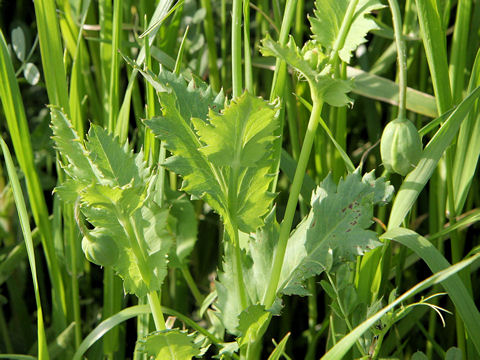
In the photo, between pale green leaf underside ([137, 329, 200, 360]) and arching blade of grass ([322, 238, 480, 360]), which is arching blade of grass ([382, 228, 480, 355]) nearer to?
arching blade of grass ([322, 238, 480, 360])

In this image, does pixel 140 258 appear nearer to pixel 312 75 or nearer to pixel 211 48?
pixel 312 75

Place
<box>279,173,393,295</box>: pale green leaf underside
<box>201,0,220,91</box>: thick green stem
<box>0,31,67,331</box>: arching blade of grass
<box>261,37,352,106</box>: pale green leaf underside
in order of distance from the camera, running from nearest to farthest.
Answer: <box>261,37,352,106</box>: pale green leaf underside → <box>279,173,393,295</box>: pale green leaf underside → <box>0,31,67,331</box>: arching blade of grass → <box>201,0,220,91</box>: thick green stem

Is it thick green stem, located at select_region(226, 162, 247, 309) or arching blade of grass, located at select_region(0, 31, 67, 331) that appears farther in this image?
arching blade of grass, located at select_region(0, 31, 67, 331)

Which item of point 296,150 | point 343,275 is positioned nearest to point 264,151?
point 343,275

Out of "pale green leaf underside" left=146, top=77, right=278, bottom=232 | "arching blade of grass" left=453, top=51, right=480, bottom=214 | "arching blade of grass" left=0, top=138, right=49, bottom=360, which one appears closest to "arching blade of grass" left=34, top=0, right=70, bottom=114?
"arching blade of grass" left=0, top=138, right=49, bottom=360

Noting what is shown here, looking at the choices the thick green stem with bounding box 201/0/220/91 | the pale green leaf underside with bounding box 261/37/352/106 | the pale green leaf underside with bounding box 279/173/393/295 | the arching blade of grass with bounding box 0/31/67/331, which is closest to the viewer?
the pale green leaf underside with bounding box 261/37/352/106

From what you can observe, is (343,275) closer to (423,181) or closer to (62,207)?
(423,181)
